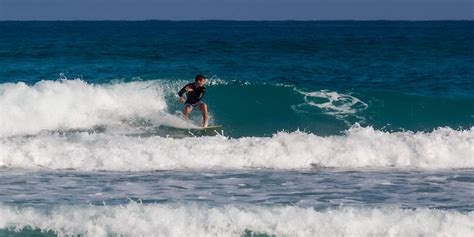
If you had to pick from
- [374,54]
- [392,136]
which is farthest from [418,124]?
[374,54]

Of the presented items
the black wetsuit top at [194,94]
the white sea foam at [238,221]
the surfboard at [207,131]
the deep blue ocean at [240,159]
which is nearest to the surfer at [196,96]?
the black wetsuit top at [194,94]

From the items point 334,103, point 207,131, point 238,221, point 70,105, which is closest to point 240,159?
point 207,131

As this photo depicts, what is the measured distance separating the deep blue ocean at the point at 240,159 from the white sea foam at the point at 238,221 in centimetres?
2

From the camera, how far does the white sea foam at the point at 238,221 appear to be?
9.16 m

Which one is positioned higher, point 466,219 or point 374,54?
point 374,54

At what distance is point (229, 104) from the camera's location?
816 inches

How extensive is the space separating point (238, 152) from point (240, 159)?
10.0 inches

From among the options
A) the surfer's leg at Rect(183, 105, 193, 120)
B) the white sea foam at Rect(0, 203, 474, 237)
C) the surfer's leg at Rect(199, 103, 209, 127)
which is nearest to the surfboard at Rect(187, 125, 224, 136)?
the surfer's leg at Rect(199, 103, 209, 127)

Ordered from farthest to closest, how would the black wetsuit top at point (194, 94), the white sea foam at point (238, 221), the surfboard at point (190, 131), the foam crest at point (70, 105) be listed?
1. the foam crest at point (70, 105)
2. the black wetsuit top at point (194, 94)
3. the surfboard at point (190, 131)
4. the white sea foam at point (238, 221)

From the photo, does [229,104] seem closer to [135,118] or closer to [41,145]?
[135,118]

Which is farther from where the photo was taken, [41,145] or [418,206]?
[41,145]

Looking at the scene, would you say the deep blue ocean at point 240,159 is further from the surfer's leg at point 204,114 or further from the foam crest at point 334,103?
the surfer's leg at point 204,114

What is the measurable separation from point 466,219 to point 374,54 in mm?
30311

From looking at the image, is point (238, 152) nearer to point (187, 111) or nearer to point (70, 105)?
point (187, 111)
